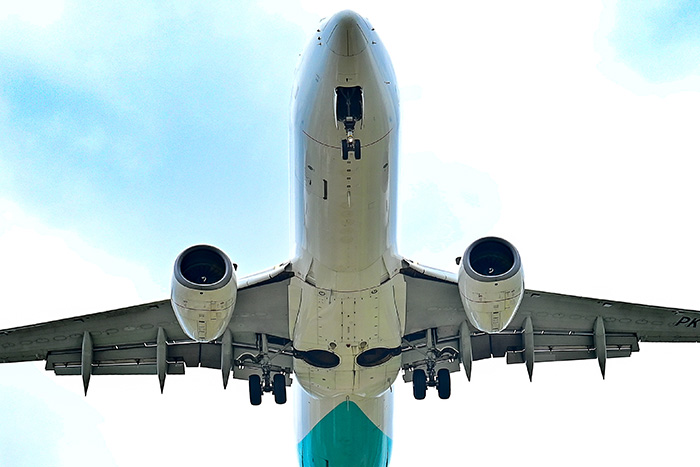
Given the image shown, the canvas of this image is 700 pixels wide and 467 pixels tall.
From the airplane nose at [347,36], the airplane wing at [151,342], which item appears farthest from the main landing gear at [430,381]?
the airplane nose at [347,36]

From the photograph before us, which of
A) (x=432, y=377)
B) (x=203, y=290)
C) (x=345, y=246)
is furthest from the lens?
(x=432, y=377)

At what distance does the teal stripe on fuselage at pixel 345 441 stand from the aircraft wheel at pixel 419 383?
4.36ft

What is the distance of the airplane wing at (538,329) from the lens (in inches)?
741

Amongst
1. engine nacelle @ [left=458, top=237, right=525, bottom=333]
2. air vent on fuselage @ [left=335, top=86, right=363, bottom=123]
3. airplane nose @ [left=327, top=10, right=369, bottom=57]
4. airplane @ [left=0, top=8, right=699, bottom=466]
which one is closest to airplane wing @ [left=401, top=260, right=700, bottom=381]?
airplane @ [left=0, top=8, right=699, bottom=466]

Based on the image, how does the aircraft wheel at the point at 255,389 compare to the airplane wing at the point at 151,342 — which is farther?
the aircraft wheel at the point at 255,389

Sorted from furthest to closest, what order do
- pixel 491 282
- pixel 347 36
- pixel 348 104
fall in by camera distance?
pixel 491 282, pixel 348 104, pixel 347 36

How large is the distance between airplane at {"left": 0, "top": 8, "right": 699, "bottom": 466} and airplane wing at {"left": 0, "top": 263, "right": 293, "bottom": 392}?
0.14ft

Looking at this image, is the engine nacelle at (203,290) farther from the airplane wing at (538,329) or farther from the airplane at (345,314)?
the airplane wing at (538,329)

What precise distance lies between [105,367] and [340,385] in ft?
20.3

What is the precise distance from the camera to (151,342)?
19.9 metres

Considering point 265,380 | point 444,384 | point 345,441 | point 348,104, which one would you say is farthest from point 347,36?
point 444,384

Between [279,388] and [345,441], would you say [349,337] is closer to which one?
[345,441]

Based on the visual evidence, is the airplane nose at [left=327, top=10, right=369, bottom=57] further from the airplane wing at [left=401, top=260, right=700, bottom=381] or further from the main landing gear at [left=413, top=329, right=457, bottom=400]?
the main landing gear at [left=413, top=329, right=457, bottom=400]

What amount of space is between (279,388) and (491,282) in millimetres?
7123
